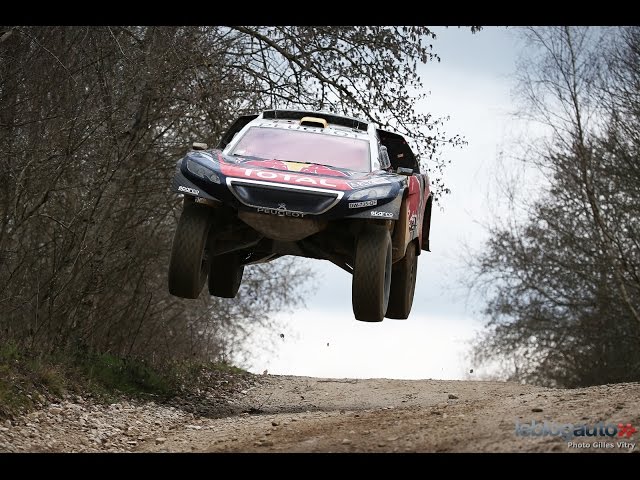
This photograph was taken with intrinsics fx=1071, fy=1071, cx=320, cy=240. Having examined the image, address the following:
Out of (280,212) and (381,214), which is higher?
(381,214)

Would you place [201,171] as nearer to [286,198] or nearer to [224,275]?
[286,198]

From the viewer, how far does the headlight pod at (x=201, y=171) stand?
10008mm

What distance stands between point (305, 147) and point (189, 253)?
1.78 meters

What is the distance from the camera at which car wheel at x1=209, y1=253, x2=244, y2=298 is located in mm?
12461

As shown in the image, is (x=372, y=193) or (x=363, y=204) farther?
(x=372, y=193)

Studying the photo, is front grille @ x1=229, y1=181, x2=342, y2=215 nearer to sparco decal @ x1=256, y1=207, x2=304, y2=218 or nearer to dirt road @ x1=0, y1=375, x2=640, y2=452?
sparco decal @ x1=256, y1=207, x2=304, y2=218

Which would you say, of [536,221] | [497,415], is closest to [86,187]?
[497,415]

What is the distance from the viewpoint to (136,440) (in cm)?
1020

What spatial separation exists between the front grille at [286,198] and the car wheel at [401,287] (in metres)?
2.59

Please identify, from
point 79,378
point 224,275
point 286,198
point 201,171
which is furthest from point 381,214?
point 79,378

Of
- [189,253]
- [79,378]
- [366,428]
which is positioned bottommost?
[366,428]

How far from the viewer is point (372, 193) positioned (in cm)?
1006

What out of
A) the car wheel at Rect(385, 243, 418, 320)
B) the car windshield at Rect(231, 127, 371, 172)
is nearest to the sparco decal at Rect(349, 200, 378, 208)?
the car windshield at Rect(231, 127, 371, 172)

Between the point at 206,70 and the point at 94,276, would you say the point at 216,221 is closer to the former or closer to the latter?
the point at 94,276
